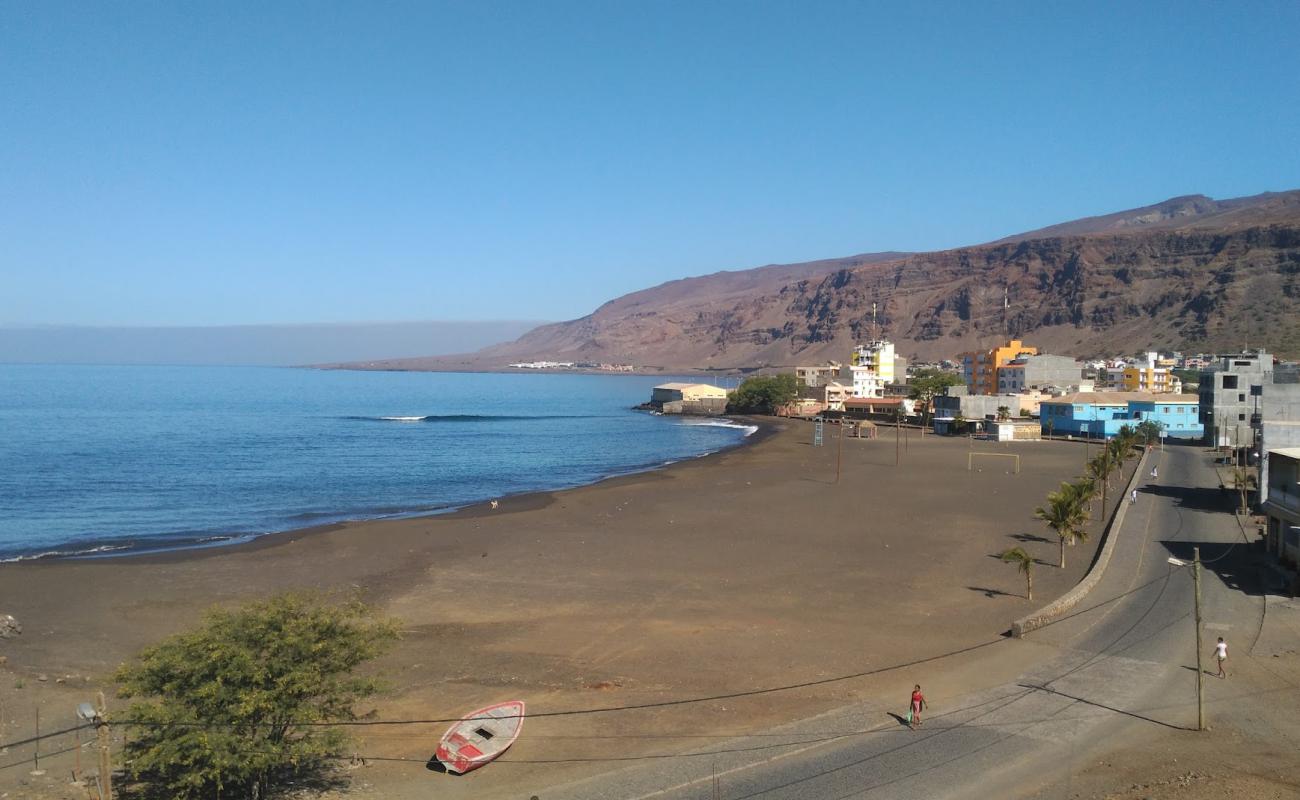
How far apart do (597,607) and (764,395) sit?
99.1 metres

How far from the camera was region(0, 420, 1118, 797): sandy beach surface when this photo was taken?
1573 cm

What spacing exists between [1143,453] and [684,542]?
44163 mm

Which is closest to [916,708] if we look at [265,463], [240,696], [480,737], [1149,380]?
[480,737]

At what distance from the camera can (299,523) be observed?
3912 centimetres

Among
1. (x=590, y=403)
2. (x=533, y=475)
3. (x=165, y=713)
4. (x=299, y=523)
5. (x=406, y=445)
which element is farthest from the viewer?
(x=590, y=403)

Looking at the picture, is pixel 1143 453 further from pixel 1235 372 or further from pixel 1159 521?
pixel 1159 521

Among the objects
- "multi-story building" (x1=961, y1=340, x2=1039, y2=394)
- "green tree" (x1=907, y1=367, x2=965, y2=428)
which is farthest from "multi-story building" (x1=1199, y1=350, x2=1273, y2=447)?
"multi-story building" (x1=961, y1=340, x2=1039, y2=394)

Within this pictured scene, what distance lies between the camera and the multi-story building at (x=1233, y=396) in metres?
64.9

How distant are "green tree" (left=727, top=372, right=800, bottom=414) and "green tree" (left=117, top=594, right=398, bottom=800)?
10805 centimetres

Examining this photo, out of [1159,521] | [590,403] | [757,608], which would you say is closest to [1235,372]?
[1159,521]

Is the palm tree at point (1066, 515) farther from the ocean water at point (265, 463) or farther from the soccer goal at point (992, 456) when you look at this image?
the ocean water at point (265, 463)

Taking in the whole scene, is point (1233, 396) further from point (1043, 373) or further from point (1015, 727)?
point (1015, 727)

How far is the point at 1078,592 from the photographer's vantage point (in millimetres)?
22938

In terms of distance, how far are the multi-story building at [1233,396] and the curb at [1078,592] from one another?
1482 inches
